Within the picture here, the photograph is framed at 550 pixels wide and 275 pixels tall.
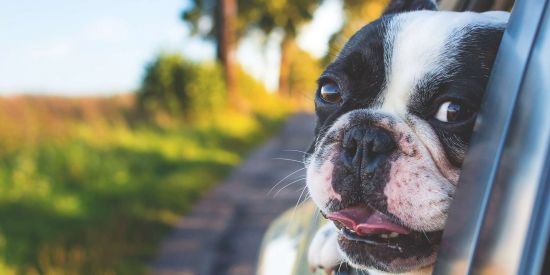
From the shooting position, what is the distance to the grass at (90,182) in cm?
500

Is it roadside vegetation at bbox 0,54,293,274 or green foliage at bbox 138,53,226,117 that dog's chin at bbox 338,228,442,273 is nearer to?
roadside vegetation at bbox 0,54,293,274

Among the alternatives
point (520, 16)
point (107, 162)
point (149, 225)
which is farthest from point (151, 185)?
point (520, 16)

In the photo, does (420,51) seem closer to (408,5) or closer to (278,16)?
(408,5)

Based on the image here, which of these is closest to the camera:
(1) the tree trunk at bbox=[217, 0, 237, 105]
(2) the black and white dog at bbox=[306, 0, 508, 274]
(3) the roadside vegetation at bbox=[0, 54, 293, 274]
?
(2) the black and white dog at bbox=[306, 0, 508, 274]

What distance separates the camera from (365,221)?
4.70ft

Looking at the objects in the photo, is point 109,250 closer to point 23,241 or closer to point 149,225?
point 23,241

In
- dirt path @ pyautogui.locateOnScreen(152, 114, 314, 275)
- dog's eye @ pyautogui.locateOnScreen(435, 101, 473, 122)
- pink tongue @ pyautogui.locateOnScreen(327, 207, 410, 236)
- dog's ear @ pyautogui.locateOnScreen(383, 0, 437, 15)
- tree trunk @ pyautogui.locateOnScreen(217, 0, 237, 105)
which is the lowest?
dirt path @ pyautogui.locateOnScreen(152, 114, 314, 275)

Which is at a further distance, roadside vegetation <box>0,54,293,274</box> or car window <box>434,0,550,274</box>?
roadside vegetation <box>0,54,293,274</box>

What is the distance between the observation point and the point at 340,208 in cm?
148

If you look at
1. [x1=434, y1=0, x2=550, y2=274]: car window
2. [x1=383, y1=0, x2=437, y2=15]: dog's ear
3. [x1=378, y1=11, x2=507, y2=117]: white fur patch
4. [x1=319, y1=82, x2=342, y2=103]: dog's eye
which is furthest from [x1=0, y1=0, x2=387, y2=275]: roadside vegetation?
[x1=434, y1=0, x2=550, y2=274]: car window

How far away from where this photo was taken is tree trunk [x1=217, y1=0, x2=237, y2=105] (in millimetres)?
17406

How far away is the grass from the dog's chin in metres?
3.52

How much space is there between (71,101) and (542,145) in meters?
13.1

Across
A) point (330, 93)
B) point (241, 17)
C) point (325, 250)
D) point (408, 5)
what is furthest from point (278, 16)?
point (325, 250)
